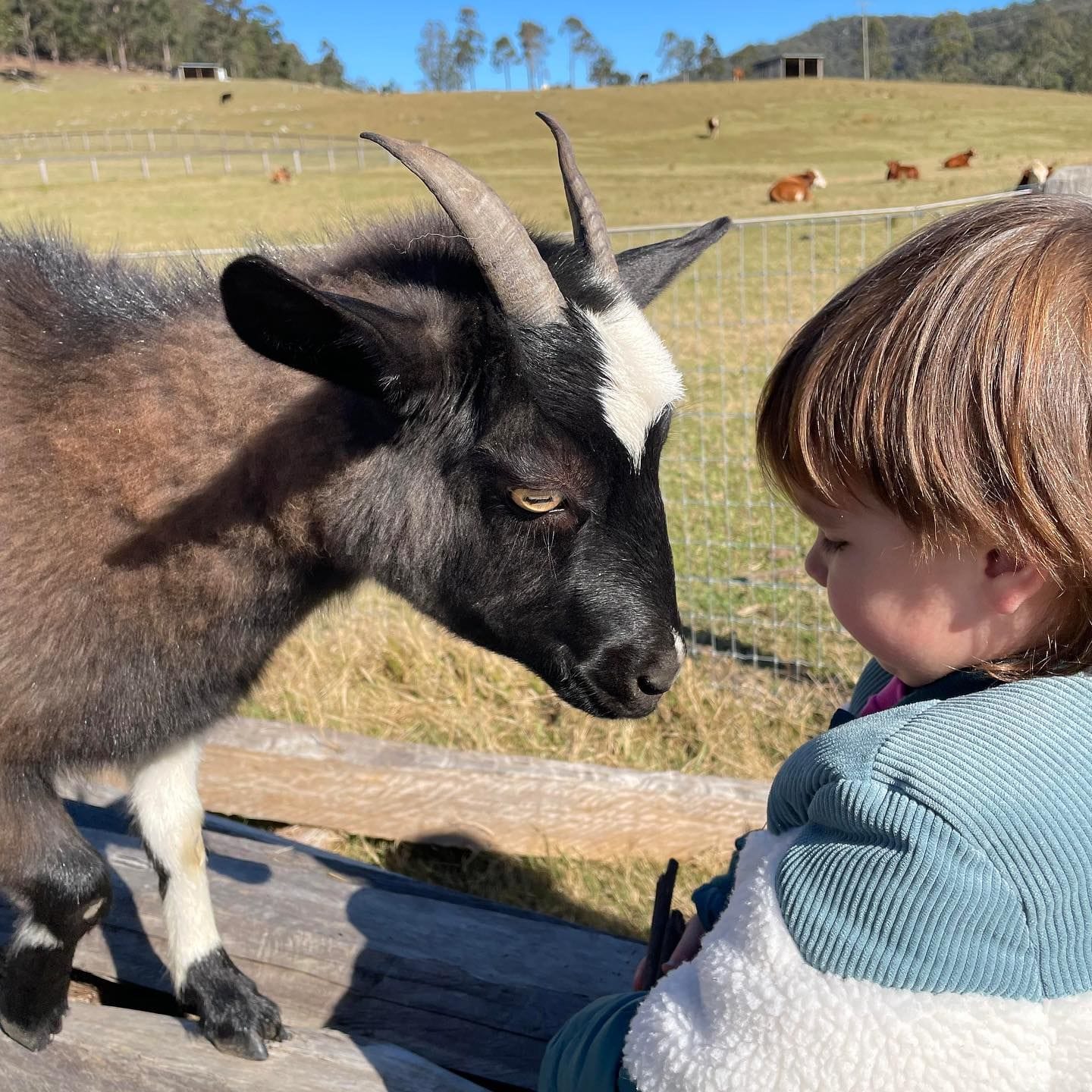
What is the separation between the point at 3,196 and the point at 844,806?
126ft

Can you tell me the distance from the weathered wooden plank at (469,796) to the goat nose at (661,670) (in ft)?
3.48

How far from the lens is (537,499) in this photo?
221 cm

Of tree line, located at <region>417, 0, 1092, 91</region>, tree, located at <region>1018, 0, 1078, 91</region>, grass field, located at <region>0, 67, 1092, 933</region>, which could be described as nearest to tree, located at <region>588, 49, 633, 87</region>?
tree line, located at <region>417, 0, 1092, 91</region>

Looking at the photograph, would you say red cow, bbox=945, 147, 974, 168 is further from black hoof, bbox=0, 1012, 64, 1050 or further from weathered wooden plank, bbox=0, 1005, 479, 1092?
black hoof, bbox=0, 1012, 64, 1050

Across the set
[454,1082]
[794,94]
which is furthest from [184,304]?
[794,94]

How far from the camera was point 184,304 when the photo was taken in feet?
8.13

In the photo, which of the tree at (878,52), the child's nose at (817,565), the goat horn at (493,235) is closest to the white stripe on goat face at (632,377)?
the goat horn at (493,235)

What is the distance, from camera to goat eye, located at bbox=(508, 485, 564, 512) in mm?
2205

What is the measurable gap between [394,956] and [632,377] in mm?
1485

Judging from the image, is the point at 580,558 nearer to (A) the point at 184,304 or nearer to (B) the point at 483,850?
(A) the point at 184,304

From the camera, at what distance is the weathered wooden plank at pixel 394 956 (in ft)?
8.02

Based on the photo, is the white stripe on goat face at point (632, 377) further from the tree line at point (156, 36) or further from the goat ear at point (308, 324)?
the tree line at point (156, 36)

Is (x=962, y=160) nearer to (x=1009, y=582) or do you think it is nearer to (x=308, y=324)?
(x=308, y=324)

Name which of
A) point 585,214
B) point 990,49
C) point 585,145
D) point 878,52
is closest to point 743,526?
point 585,214
